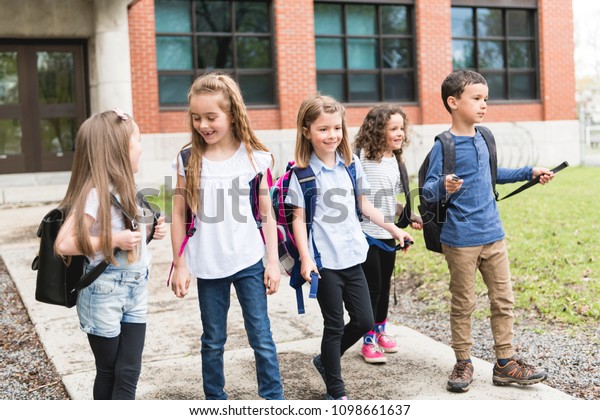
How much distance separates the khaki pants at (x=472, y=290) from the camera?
12.8 ft

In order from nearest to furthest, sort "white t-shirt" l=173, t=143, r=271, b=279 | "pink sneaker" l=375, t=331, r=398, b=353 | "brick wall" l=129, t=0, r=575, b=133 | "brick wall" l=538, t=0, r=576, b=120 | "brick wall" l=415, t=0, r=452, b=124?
"white t-shirt" l=173, t=143, r=271, b=279 → "pink sneaker" l=375, t=331, r=398, b=353 → "brick wall" l=129, t=0, r=575, b=133 → "brick wall" l=415, t=0, r=452, b=124 → "brick wall" l=538, t=0, r=576, b=120

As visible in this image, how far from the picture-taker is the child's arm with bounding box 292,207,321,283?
358 cm

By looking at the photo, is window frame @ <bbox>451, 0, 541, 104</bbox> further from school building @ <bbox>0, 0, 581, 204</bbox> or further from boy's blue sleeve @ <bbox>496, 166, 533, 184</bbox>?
boy's blue sleeve @ <bbox>496, 166, 533, 184</bbox>

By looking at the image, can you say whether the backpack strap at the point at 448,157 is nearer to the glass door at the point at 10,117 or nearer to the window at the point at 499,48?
the glass door at the point at 10,117

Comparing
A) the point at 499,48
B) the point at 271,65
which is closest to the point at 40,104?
the point at 271,65

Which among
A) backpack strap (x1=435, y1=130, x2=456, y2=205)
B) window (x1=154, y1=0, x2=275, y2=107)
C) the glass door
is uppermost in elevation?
window (x1=154, y1=0, x2=275, y2=107)

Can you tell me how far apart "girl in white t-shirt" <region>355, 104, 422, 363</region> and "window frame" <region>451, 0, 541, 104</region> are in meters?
14.9

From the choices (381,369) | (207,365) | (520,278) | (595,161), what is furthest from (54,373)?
(595,161)

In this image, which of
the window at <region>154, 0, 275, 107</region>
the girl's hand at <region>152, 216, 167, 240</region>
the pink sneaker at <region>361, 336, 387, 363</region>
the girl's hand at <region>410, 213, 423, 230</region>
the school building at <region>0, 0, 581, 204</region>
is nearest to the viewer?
the girl's hand at <region>152, 216, 167, 240</region>

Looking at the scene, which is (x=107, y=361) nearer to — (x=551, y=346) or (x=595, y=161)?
(x=551, y=346)

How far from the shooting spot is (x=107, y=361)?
10.4 ft

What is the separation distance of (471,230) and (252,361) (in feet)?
5.14

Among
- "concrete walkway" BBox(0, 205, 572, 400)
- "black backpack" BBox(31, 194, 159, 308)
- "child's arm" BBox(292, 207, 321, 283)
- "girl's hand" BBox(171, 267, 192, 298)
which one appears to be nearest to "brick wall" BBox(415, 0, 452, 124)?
"concrete walkway" BBox(0, 205, 572, 400)
